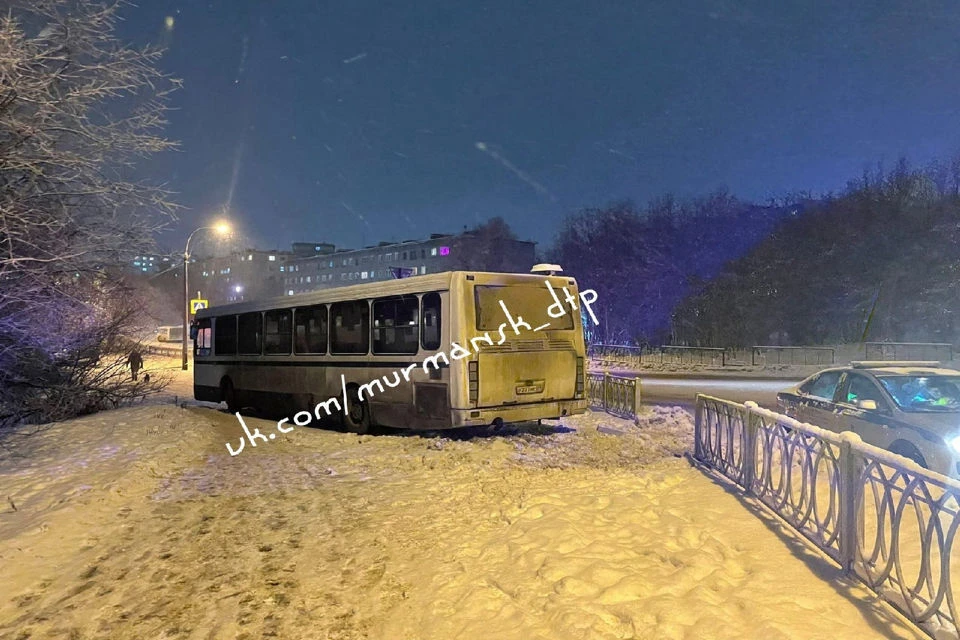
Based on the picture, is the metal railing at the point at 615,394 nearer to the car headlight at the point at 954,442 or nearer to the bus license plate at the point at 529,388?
the bus license plate at the point at 529,388

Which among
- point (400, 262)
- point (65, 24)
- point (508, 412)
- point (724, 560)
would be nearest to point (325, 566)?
point (724, 560)

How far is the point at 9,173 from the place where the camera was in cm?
809

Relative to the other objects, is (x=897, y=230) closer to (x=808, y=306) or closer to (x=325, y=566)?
(x=808, y=306)

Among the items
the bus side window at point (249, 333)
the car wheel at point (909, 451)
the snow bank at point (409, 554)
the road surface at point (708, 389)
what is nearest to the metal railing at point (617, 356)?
the road surface at point (708, 389)

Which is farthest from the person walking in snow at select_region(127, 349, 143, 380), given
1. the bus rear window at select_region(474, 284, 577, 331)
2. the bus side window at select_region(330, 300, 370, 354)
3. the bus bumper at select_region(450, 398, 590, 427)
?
the bus rear window at select_region(474, 284, 577, 331)

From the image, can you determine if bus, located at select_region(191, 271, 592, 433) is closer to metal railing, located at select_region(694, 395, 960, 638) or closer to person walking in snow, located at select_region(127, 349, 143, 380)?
metal railing, located at select_region(694, 395, 960, 638)

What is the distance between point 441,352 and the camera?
35.0ft

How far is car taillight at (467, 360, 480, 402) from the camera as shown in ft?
34.0

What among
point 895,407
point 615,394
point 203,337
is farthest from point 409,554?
point 203,337

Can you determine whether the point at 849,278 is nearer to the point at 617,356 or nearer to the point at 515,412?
the point at 617,356

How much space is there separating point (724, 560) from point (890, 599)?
1.14 metres

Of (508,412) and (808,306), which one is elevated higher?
(808,306)

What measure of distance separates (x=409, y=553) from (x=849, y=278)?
41.9 metres

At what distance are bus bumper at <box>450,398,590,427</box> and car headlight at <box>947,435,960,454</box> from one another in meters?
5.92
